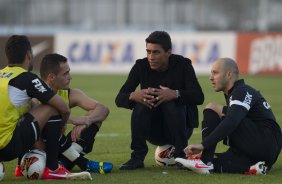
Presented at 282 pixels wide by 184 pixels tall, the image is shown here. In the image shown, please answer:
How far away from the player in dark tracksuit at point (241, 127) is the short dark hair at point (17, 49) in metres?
1.76

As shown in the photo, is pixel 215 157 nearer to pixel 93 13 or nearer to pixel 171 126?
pixel 171 126

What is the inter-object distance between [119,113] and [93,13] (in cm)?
1973

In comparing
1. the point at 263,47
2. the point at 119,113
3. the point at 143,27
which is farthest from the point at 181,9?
the point at 119,113

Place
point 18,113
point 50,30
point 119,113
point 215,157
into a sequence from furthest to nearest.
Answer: point 50,30 → point 119,113 → point 215,157 → point 18,113

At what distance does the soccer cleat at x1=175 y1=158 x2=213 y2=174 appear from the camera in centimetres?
709

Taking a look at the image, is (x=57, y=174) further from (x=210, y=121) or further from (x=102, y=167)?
(x=210, y=121)

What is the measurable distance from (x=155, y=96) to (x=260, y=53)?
67.7 feet

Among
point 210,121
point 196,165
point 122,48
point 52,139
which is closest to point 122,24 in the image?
point 122,48

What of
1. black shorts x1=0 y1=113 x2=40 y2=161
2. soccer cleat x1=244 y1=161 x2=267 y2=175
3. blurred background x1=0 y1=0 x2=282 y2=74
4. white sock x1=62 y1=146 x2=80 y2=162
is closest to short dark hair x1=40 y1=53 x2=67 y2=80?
black shorts x1=0 y1=113 x2=40 y2=161

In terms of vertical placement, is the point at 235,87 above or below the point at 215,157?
above

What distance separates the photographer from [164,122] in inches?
315

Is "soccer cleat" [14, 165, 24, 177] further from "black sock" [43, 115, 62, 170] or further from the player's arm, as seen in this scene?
the player's arm

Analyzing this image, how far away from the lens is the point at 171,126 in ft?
25.5

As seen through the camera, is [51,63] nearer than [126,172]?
Yes
